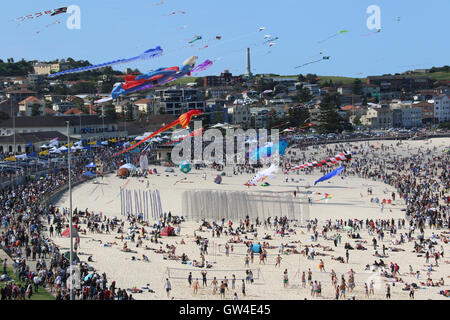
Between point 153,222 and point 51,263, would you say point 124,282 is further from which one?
point 153,222

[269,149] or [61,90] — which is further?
[61,90]

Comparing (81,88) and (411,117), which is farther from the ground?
(81,88)

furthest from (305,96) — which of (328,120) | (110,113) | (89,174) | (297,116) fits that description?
(89,174)

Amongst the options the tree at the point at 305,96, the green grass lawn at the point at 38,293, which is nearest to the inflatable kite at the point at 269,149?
the green grass lawn at the point at 38,293

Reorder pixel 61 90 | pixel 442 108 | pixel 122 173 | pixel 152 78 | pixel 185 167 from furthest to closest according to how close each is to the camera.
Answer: pixel 442 108, pixel 61 90, pixel 185 167, pixel 122 173, pixel 152 78

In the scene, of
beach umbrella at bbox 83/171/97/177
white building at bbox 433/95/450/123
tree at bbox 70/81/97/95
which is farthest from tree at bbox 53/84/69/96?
beach umbrella at bbox 83/171/97/177

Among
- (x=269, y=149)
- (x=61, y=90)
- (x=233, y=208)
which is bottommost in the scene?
(x=233, y=208)

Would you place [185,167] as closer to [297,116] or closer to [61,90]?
[297,116]

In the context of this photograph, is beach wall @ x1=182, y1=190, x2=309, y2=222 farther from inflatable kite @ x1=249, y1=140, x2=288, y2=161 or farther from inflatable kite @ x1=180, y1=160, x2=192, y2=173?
inflatable kite @ x1=249, y1=140, x2=288, y2=161
